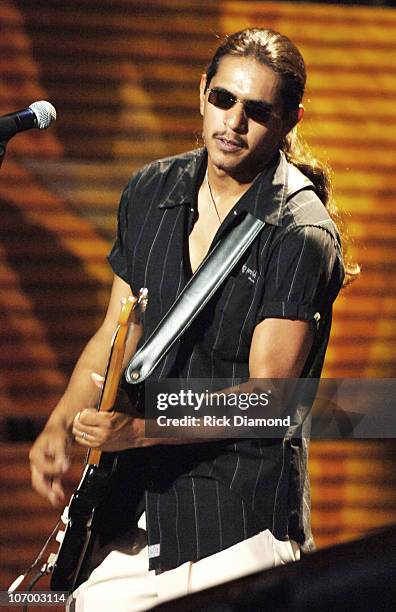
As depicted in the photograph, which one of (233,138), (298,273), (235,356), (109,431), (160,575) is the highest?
(233,138)

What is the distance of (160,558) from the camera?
3.23 meters

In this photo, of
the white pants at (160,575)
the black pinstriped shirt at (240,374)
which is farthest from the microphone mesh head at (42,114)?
the white pants at (160,575)

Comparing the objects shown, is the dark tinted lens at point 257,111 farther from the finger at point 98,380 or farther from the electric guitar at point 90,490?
the finger at point 98,380

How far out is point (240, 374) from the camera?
3.21 m

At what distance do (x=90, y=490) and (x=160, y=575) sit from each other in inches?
11.8

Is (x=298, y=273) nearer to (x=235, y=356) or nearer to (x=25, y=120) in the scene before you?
(x=235, y=356)

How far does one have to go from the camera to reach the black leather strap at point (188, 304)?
3207 mm

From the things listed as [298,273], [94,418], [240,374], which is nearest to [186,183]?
[298,273]

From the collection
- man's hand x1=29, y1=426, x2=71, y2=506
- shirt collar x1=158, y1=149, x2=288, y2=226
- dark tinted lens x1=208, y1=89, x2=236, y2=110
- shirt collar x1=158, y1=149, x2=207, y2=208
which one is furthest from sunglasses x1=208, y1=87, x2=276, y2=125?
man's hand x1=29, y1=426, x2=71, y2=506

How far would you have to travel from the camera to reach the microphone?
292 centimetres

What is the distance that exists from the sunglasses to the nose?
11 mm

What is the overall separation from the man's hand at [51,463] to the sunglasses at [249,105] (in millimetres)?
1004

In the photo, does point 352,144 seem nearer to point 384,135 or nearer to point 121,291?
point 384,135

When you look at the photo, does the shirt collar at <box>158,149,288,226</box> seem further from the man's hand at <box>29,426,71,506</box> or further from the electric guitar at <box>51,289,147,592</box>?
the man's hand at <box>29,426,71,506</box>
